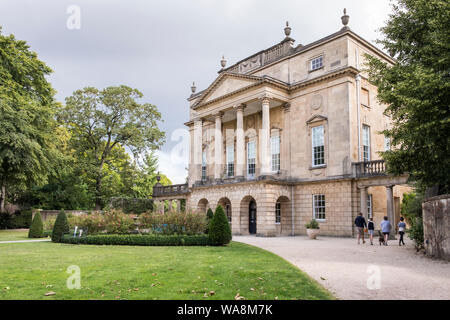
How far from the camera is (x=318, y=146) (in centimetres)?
2945

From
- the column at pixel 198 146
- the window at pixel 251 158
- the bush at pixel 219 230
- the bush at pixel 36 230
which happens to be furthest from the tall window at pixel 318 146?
the bush at pixel 36 230

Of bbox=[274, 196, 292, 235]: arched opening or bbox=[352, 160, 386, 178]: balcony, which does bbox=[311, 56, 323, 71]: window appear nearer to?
bbox=[352, 160, 386, 178]: balcony

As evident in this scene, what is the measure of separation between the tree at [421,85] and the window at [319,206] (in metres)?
12.3

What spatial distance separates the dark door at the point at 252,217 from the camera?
33062 millimetres

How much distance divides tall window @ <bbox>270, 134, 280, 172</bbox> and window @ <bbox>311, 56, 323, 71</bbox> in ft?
21.4

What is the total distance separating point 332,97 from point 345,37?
180 inches

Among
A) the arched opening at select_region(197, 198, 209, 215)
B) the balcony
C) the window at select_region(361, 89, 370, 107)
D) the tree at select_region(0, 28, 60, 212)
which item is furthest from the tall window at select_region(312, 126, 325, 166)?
the tree at select_region(0, 28, 60, 212)

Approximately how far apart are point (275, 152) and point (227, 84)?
7872 millimetres

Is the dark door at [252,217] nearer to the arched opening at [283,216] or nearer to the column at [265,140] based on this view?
the arched opening at [283,216]

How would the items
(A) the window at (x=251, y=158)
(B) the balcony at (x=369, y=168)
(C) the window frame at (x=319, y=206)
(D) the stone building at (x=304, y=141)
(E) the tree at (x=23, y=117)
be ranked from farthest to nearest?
(A) the window at (x=251, y=158)
(C) the window frame at (x=319, y=206)
(D) the stone building at (x=304, y=141)
(B) the balcony at (x=369, y=168)
(E) the tree at (x=23, y=117)

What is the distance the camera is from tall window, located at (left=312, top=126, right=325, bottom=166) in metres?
29.1

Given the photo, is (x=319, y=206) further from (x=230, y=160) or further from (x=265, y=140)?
(x=230, y=160)
